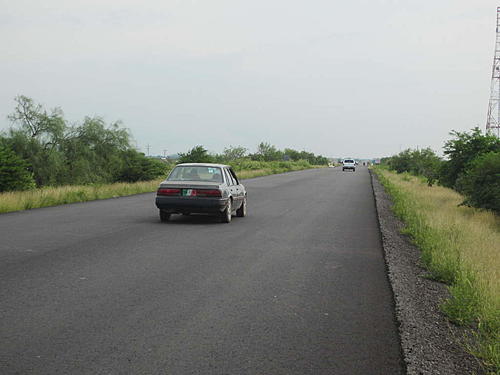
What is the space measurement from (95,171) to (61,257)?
112ft

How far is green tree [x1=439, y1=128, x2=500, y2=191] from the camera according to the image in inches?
937

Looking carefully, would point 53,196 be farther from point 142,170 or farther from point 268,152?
point 268,152

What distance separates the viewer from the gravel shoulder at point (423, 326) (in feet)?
13.9

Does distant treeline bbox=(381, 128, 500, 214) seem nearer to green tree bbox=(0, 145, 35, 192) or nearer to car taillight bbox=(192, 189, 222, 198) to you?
car taillight bbox=(192, 189, 222, 198)

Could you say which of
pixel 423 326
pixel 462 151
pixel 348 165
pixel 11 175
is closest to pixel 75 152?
pixel 11 175

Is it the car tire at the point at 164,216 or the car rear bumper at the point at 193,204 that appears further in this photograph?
the car tire at the point at 164,216

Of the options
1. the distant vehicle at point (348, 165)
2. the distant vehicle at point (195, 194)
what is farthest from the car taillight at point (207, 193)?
the distant vehicle at point (348, 165)

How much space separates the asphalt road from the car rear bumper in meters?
1.13

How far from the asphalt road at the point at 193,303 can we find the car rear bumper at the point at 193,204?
1.13m

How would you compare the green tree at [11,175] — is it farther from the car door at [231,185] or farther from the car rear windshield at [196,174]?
the car door at [231,185]

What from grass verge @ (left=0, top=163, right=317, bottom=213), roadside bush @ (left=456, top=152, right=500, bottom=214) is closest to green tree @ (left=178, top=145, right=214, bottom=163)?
grass verge @ (left=0, top=163, right=317, bottom=213)

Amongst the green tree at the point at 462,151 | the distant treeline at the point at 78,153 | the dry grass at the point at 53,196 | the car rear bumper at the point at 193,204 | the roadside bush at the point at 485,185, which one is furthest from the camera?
the distant treeline at the point at 78,153

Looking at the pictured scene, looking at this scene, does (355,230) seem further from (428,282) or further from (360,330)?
(360,330)

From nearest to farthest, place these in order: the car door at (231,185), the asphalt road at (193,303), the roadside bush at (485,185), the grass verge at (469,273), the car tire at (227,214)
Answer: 1. the asphalt road at (193,303)
2. the grass verge at (469,273)
3. the car tire at (227,214)
4. the car door at (231,185)
5. the roadside bush at (485,185)
